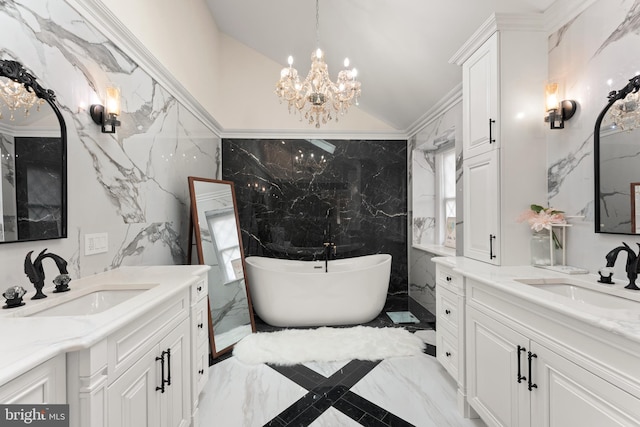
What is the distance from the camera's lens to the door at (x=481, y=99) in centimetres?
193

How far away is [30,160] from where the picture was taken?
50.1 inches

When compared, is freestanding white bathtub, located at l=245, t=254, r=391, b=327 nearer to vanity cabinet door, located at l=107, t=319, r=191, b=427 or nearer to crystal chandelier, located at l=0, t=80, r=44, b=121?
vanity cabinet door, located at l=107, t=319, r=191, b=427

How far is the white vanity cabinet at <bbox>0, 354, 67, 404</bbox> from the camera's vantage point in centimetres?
65

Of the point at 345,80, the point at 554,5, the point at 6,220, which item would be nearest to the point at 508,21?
the point at 554,5

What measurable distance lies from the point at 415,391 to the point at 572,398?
1.18 metres

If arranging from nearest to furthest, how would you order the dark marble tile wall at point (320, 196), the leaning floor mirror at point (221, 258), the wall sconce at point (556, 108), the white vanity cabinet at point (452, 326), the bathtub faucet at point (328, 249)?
the wall sconce at point (556, 108), the white vanity cabinet at point (452, 326), the leaning floor mirror at point (221, 258), the bathtub faucet at point (328, 249), the dark marble tile wall at point (320, 196)

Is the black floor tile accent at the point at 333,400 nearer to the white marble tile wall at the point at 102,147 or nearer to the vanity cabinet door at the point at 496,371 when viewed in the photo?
the vanity cabinet door at the point at 496,371

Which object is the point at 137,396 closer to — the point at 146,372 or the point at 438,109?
the point at 146,372

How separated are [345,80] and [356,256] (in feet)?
7.72

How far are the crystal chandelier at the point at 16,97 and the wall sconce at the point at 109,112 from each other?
35 cm

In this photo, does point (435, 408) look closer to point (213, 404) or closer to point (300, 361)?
point (300, 361)

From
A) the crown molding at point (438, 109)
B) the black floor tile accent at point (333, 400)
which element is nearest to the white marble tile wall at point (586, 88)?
the crown molding at point (438, 109)

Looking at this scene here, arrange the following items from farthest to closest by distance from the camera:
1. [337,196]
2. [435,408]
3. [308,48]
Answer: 1. [337,196]
2. [308,48]
3. [435,408]

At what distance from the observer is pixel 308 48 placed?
3.39 m
